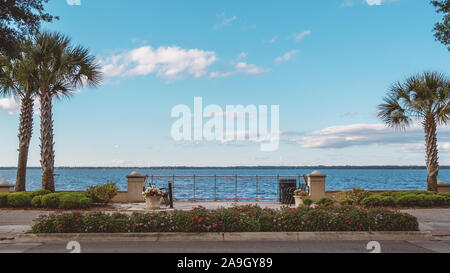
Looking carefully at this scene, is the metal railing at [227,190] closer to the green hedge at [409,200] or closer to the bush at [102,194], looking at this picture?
the bush at [102,194]

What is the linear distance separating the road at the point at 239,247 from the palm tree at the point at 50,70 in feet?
39.1

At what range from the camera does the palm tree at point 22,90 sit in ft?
69.2

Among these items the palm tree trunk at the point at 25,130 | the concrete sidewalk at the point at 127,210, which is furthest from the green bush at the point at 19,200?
the palm tree trunk at the point at 25,130

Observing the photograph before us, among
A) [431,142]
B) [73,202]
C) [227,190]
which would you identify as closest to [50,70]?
[73,202]

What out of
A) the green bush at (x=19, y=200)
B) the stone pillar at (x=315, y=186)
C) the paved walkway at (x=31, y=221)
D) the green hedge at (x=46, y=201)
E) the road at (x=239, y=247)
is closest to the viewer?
the road at (x=239, y=247)

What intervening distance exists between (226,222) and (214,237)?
63cm

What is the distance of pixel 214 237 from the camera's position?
34.3 feet

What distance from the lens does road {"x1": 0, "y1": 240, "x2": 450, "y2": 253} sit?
9.09m

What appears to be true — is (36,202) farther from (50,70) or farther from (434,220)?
(434,220)

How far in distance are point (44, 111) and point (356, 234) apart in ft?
57.1

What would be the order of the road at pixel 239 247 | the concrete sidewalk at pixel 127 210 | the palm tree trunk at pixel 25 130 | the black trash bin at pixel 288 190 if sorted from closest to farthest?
1. the road at pixel 239 247
2. the concrete sidewalk at pixel 127 210
3. the black trash bin at pixel 288 190
4. the palm tree trunk at pixel 25 130
